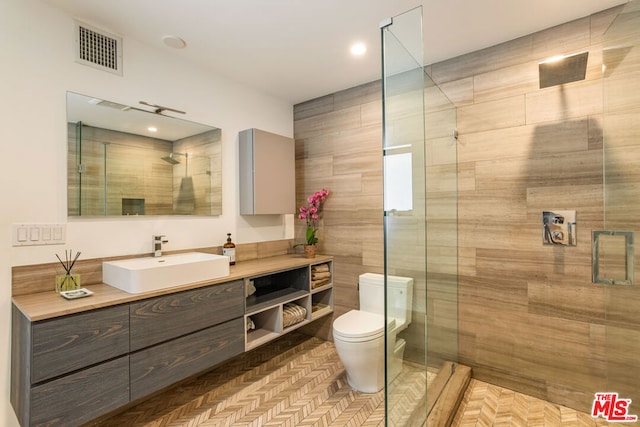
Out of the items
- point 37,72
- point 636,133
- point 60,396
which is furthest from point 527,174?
point 37,72

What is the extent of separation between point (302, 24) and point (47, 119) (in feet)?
5.26

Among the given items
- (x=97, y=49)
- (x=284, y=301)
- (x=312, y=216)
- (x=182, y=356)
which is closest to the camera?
(x=182, y=356)

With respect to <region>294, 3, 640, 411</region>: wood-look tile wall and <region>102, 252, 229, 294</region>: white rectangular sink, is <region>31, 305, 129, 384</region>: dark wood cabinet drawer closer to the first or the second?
<region>102, 252, 229, 294</region>: white rectangular sink

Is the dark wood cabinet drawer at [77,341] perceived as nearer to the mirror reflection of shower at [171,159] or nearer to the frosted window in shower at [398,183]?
the mirror reflection of shower at [171,159]

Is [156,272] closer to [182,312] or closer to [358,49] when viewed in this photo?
[182,312]

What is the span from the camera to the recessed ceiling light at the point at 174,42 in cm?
209

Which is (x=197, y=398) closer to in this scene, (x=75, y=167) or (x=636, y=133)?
(x=75, y=167)

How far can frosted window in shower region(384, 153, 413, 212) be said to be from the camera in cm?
139

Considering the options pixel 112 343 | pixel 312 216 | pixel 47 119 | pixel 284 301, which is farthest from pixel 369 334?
pixel 47 119

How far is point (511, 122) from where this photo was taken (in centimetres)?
217

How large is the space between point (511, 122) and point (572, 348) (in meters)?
1.53

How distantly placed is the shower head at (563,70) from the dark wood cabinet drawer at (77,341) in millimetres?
2784

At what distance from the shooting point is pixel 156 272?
68.0 inches

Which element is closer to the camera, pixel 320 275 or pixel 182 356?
pixel 182 356
